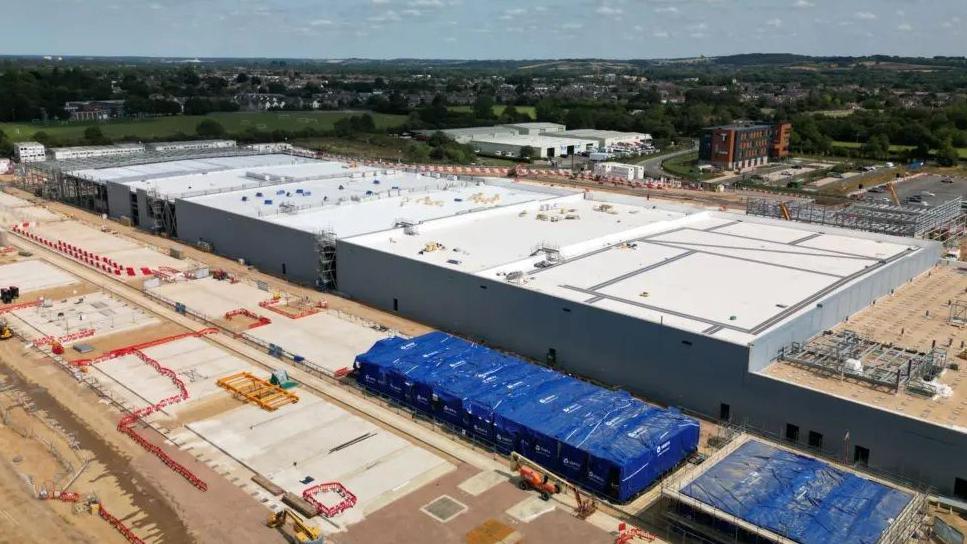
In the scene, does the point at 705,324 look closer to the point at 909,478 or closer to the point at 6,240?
the point at 909,478

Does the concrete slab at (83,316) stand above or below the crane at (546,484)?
above

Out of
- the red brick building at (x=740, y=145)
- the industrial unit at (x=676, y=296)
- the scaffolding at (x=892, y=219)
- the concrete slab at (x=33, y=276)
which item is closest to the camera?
the industrial unit at (x=676, y=296)

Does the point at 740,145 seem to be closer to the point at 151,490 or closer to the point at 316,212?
the point at 316,212

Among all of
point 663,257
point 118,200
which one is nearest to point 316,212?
point 118,200

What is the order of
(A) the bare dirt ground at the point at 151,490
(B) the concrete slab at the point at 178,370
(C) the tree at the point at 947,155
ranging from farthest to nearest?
(C) the tree at the point at 947,155 < (B) the concrete slab at the point at 178,370 < (A) the bare dirt ground at the point at 151,490

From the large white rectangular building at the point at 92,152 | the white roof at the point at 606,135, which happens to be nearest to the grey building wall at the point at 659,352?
the large white rectangular building at the point at 92,152

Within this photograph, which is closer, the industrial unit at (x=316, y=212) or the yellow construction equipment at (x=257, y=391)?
the yellow construction equipment at (x=257, y=391)

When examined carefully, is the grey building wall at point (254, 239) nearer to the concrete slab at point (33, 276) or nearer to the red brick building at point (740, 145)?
the concrete slab at point (33, 276)
